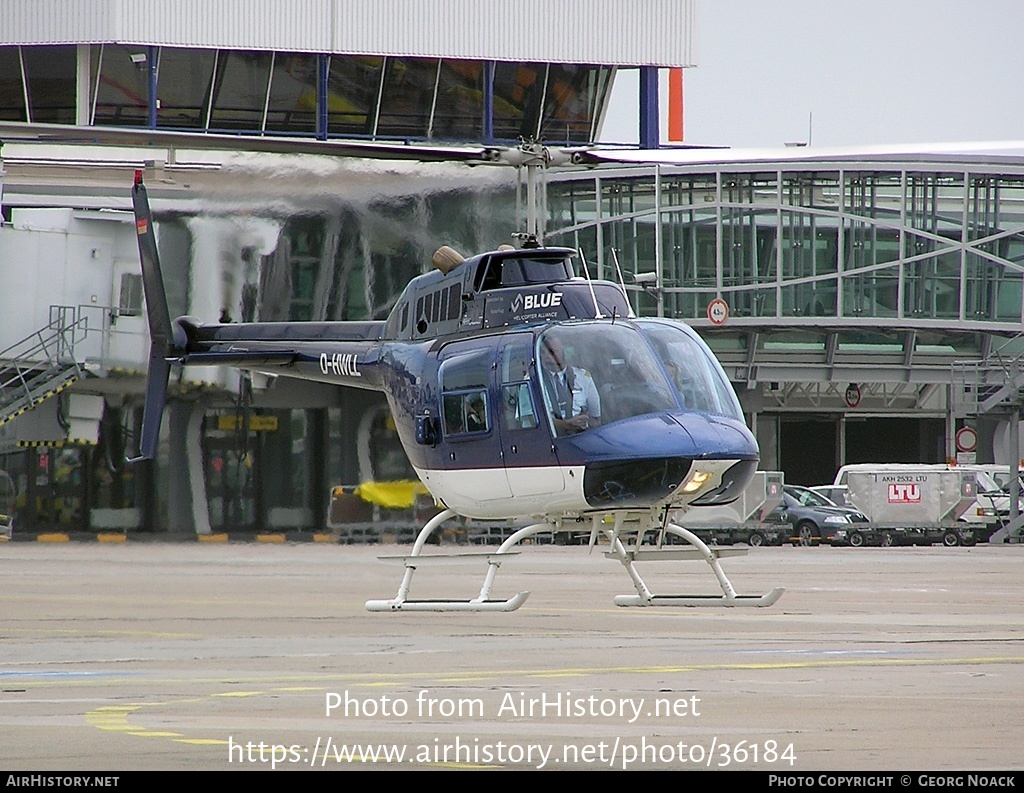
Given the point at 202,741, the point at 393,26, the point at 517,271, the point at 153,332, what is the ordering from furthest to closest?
the point at 393,26, the point at 153,332, the point at 517,271, the point at 202,741

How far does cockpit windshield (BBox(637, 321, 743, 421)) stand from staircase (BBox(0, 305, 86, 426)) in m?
24.9

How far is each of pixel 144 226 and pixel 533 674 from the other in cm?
1164

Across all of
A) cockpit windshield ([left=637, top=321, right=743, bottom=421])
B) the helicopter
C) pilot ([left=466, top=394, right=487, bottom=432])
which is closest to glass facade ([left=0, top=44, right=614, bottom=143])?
the helicopter

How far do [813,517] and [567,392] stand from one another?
30.2 meters

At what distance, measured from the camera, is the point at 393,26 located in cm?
5081

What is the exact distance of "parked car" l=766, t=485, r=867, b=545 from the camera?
143 feet

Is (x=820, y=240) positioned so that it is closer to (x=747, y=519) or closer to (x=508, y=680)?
(x=747, y=519)

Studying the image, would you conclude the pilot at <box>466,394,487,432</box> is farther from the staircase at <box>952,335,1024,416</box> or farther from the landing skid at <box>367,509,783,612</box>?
the staircase at <box>952,335,1024,416</box>

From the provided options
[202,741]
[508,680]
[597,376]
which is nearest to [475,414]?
→ [597,376]

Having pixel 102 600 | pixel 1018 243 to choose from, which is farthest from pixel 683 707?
pixel 1018 243

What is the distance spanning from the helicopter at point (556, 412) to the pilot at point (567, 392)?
0.01m

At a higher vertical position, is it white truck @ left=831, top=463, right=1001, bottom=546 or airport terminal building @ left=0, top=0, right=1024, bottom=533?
airport terminal building @ left=0, top=0, right=1024, bottom=533

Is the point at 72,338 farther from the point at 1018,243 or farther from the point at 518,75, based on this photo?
the point at 1018,243

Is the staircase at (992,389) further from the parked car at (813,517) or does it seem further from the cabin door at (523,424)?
the cabin door at (523,424)
